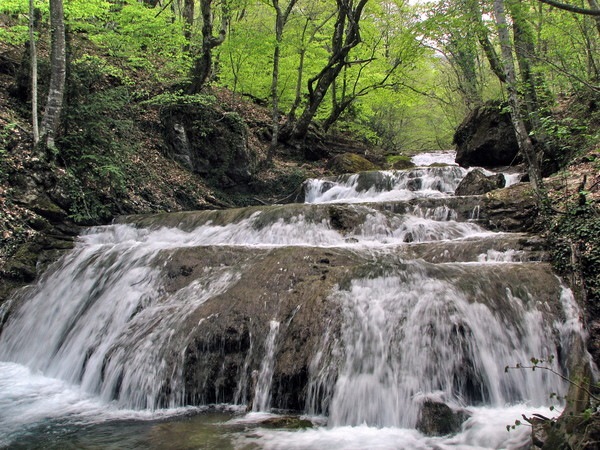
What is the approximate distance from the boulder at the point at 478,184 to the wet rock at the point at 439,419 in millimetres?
7771

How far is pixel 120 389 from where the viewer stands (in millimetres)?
4844

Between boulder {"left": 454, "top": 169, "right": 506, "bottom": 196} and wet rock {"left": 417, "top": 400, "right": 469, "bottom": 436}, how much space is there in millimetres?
7771

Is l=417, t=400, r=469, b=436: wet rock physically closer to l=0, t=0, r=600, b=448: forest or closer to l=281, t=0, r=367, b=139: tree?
l=0, t=0, r=600, b=448: forest

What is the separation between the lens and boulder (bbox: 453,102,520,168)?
46.1ft

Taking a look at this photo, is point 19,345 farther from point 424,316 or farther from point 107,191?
point 424,316

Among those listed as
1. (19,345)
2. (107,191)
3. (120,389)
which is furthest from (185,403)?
Answer: (107,191)

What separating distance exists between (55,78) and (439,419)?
10382mm

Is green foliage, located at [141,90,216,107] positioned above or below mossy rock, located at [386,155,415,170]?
above

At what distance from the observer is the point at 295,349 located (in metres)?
4.69

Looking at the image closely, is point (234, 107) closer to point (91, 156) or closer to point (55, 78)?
point (91, 156)

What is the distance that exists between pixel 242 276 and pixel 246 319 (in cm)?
92

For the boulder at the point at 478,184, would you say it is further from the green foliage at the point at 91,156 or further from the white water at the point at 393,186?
the green foliage at the point at 91,156

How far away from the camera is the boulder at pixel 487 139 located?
1406 centimetres

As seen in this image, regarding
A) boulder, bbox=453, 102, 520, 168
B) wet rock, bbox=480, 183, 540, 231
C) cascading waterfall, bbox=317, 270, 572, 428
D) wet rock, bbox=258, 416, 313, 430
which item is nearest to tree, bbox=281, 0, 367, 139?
boulder, bbox=453, 102, 520, 168
